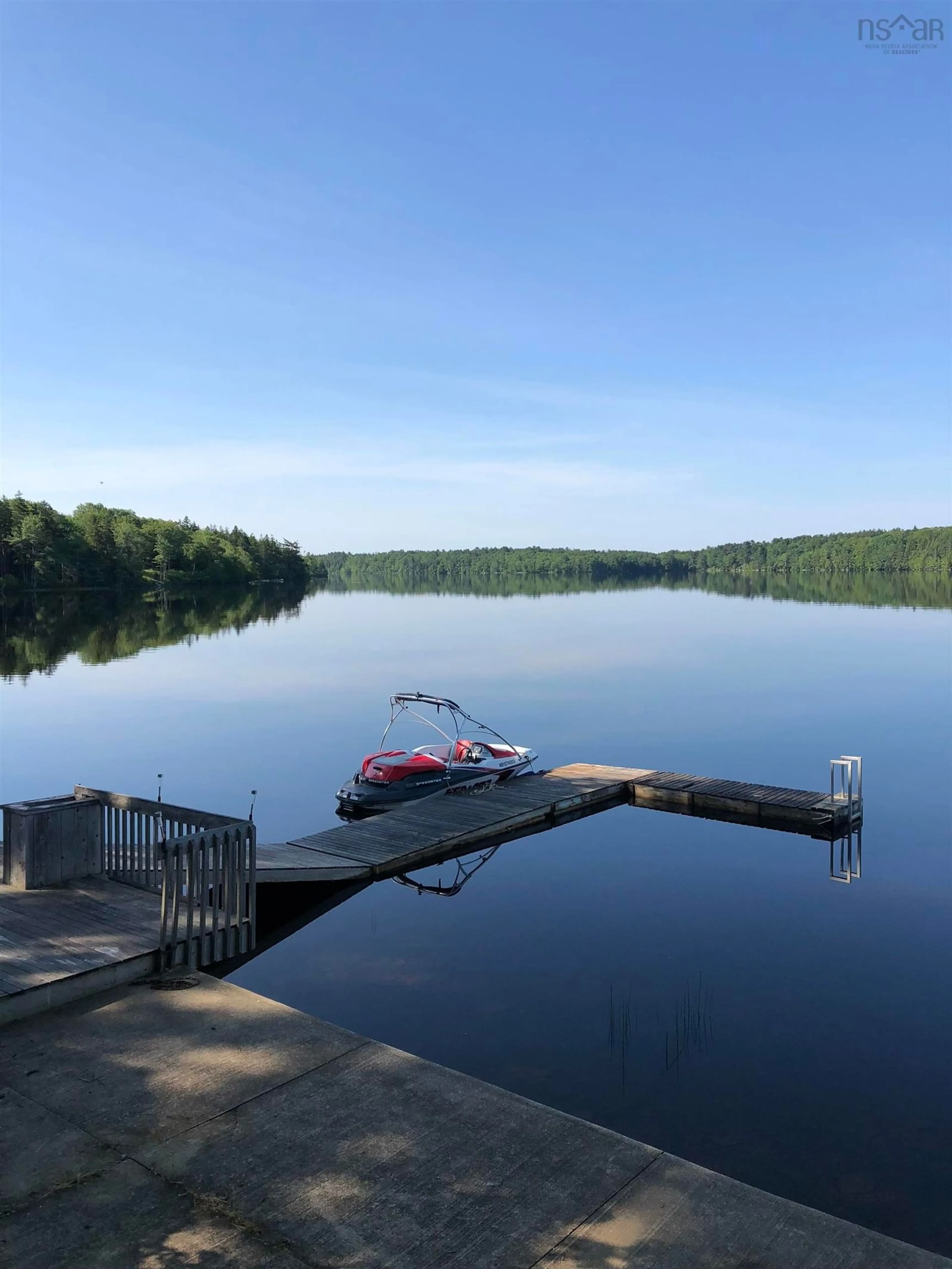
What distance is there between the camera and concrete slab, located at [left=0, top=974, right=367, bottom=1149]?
18.2 feet

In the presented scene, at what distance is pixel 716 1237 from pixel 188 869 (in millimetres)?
5617

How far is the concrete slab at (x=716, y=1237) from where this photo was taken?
4.26 m

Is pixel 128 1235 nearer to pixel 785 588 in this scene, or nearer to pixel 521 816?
pixel 521 816

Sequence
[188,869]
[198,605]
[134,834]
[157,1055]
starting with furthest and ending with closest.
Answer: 1. [198,605]
2. [134,834]
3. [188,869]
4. [157,1055]

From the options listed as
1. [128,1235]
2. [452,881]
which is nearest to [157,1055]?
[128,1235]

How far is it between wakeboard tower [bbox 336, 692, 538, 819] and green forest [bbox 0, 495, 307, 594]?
280 feet

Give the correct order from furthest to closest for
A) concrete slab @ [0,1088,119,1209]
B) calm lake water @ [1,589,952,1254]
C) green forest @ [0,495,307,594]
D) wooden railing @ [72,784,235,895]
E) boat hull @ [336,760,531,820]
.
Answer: green forest @ [0,495,307,594] → boat hull @ [336,760,531,820] → wooden railing @ [72,784,235,895] → calm lake water @ [1,589,952,1254] → concrete slab @ [0,1088,119,1209]

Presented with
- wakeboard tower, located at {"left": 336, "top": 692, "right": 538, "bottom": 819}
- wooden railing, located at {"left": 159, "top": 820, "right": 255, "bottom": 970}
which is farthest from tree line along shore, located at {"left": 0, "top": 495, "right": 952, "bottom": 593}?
wooden railing, located at {"left": 159, "top": 820, "right": 255, "bottom": 970}

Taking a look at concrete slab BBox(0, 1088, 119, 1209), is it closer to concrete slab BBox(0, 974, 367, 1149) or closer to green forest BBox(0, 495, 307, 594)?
concrete slab BBox(0, 974, 367, 1149)

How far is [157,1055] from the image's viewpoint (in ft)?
20.7

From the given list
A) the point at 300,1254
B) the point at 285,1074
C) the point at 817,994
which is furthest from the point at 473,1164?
the point at 817,994

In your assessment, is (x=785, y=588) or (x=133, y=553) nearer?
(x=133, y=553)

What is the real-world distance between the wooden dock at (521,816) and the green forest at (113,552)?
288 feet

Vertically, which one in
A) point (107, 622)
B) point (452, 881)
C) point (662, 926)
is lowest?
point (452, 881)
